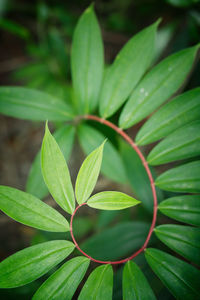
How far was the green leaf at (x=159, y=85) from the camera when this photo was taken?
0.63 metres

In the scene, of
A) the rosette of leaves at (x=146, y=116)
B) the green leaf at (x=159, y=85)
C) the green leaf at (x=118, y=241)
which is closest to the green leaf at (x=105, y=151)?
the rosette of leaves at (x=146, y=116)

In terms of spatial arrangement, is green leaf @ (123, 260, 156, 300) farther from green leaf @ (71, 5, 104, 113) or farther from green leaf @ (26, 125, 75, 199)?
green leaf @ (71, 5, 104, 113)

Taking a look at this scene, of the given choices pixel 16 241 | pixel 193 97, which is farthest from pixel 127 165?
pixel 16 241

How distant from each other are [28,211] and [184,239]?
406 millimetres

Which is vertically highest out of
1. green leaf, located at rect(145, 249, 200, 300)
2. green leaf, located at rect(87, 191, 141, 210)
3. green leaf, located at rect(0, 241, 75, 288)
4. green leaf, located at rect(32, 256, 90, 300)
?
green leaf, located at rect(87, 191, 141, 210)

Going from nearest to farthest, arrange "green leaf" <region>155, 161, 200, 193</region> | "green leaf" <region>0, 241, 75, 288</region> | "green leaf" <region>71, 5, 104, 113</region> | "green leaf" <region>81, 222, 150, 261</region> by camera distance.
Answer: "green leaf" <region>0, 241, 75, 288</region> < "green leaf" <region>155, 161, 200, 193</region> < "green leaf" <region>71, 5, 104, 113</region> < "green leaf" <region>81, 222, 150, 261</region>

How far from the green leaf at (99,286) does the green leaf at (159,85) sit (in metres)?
0.42

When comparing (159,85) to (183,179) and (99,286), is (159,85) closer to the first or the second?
(183,179)

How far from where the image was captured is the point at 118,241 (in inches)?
35.2

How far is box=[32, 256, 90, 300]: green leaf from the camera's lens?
483mm

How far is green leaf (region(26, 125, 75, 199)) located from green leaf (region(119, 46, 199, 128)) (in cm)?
21

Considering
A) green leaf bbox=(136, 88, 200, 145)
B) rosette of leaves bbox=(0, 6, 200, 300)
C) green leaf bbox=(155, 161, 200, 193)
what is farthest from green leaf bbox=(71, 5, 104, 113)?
green leaf bbox=(155, 161, 200, 193)

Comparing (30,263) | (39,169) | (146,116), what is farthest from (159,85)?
(30,263)

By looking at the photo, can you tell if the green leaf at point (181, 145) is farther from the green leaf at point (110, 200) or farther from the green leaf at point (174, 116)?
the green leaf at point (110, 200)
